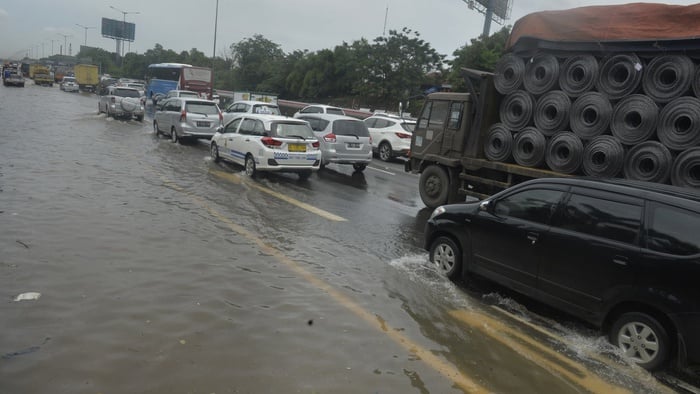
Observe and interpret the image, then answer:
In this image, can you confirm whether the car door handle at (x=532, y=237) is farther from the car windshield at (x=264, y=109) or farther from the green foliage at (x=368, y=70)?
the green foliage at (x=368, y=70)

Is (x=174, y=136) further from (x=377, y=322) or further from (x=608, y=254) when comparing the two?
(x=608, y=254)

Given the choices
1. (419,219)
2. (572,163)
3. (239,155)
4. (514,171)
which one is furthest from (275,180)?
(572,163)

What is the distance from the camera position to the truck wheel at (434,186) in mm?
10438

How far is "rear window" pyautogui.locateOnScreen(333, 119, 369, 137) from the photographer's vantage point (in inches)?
574

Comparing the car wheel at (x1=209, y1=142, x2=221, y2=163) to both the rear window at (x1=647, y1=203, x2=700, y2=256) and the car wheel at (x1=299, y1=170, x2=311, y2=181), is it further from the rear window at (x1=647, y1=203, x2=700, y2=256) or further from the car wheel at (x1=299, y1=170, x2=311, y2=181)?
the rear window at (x1=647, y1=203, x2=700, y2=256)

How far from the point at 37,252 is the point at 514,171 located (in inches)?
276

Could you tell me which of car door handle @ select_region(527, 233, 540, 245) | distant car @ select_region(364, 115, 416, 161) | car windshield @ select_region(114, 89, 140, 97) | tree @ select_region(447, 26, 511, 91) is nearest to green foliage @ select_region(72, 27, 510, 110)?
tree @ select_region(447, 26, 511, 91)

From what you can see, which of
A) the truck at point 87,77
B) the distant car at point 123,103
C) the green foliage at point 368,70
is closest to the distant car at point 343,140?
the distant car at point 123,103

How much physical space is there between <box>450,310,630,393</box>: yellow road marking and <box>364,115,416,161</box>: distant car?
13.7 metres

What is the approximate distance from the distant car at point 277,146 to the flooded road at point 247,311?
3013 millimetres

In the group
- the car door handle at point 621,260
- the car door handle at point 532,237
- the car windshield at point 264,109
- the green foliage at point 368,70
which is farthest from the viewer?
the green foliage at point 368,70

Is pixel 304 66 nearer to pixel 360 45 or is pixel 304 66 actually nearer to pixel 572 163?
pixel 360 45

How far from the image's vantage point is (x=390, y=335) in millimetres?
4652

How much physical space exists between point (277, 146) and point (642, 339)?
30.4 feet
